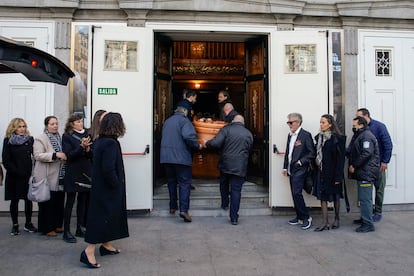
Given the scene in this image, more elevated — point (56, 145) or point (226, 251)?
point (56, 145)

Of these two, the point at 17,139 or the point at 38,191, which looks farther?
the point at 17,139

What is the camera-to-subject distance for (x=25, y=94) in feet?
22.1

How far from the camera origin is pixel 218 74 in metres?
11.4

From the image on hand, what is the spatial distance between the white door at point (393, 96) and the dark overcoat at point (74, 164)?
16.9ft

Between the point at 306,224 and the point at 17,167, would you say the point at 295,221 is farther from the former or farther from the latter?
the point at 17,167

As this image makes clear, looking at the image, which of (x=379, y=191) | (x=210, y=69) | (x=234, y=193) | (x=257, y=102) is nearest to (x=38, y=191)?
(x=234, y=193)

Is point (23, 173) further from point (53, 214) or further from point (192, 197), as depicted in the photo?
point (192, 197)

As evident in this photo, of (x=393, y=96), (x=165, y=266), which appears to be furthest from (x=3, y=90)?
(x=393, y=96)

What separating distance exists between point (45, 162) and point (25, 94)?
2008mm

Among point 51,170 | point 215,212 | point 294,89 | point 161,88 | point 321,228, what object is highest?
point 161,88

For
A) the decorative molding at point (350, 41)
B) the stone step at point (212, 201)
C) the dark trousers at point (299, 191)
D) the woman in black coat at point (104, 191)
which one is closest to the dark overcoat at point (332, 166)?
the dark trousers at point (299, 191)

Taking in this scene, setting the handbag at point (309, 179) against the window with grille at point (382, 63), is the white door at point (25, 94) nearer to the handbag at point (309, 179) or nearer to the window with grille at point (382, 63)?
the handbag at point (309, 179)

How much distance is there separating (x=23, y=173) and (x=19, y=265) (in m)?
1.58

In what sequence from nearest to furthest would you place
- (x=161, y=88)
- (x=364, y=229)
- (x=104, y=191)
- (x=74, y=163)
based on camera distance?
(x=104, y=191) < (x=74, y=163) < (x=364, y=229) < (x=161, y=88)
